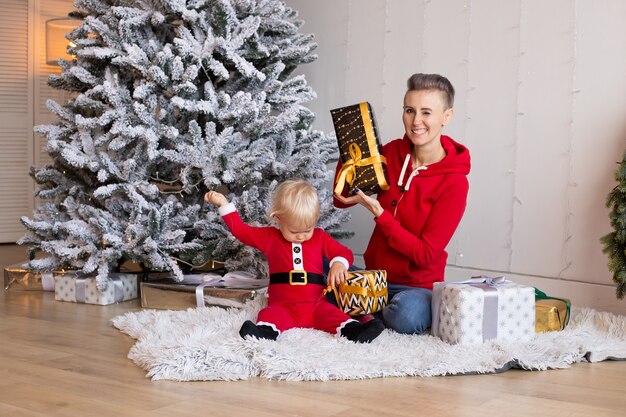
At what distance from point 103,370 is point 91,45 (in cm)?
148

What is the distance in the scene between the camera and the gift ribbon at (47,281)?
2.98 meters

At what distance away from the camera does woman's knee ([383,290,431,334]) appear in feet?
7.43

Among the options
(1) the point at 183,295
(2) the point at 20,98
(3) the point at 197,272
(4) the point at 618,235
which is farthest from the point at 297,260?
(2) the point at 20,98

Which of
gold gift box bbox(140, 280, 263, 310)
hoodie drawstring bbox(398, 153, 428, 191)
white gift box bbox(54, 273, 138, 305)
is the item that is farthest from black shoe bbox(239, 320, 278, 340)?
white gift box bbox(54, 273, 138, 305)

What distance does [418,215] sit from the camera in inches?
95.9

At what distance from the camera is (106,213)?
2.79 meters

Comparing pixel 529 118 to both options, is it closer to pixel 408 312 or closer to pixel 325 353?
pixel 408 312

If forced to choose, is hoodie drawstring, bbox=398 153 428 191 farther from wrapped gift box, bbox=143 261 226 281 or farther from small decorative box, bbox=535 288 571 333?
wrapped gift box, bbox=143 261 226 281

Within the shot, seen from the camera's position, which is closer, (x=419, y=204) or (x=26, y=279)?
(x=419, y=204)

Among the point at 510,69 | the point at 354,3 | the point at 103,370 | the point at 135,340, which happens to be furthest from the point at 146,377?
the point at 354,3

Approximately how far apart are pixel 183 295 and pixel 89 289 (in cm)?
39

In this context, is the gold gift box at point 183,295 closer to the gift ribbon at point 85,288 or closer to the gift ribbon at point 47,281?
the gift ribbon at point 85,288

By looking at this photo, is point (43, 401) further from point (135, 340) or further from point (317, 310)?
point (317, 310)

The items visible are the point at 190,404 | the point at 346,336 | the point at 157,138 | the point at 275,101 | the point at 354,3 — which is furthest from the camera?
the point at 354,3
